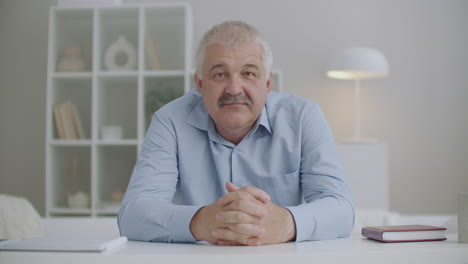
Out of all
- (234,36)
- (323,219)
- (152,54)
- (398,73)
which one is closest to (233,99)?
(234,36)

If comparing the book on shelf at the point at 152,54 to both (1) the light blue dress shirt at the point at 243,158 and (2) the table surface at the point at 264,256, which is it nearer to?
(1) the light blue dress shirt at the point at 243,158

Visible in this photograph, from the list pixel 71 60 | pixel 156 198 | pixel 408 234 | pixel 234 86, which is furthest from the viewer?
pixel 71 60

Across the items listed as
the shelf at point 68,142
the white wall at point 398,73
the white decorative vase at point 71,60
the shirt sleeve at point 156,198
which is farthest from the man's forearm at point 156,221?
the white wall at point 398,73

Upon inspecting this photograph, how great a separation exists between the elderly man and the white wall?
2.41 m

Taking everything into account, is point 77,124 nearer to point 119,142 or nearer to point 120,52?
point 119,142

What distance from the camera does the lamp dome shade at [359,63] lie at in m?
3.50

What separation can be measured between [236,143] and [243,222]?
1.82 feet

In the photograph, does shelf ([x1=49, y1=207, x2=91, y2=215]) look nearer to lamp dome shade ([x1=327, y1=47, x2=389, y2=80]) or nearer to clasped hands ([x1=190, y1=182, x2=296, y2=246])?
lamp dome shade ([x1=327, y1=47, x2=389, y2=80])

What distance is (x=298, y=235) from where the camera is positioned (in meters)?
1.18

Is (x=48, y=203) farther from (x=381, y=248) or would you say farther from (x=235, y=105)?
(x=381, y=248)

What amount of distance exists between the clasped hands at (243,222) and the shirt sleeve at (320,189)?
45 millimetres

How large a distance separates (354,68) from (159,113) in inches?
85.5

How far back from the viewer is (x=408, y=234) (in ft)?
3.52

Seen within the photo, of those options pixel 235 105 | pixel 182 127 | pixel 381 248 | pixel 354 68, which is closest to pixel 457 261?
pixel 381 248
